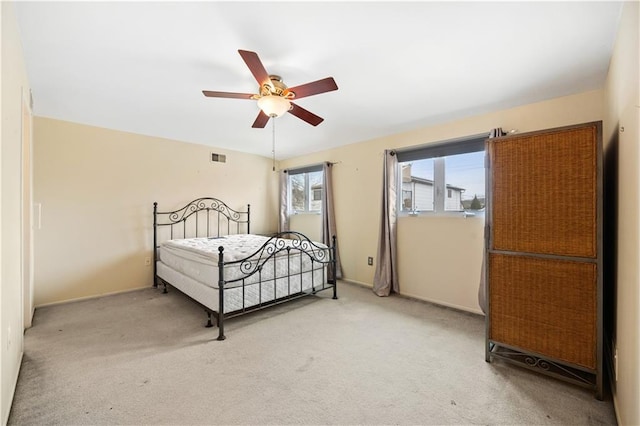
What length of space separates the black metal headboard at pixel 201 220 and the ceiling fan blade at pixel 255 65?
3.23 m

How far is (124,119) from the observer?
3471 mm

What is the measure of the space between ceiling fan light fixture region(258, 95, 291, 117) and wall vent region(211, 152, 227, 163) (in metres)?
2.98

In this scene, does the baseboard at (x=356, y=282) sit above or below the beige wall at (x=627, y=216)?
below

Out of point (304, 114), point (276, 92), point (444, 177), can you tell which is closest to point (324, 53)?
point (276, 92)

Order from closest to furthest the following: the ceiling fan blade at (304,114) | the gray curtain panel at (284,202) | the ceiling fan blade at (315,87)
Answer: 1. the ceiling fan blade at (315,87)
2. the ceiling fan blade at (304,114)
3. the gray curtain panel at (284,202)

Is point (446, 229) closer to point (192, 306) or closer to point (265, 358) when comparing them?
point (265, 358)

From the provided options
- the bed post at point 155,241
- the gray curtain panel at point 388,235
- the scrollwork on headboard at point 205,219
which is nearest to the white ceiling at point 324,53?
the gray curtain panel at point 388,235

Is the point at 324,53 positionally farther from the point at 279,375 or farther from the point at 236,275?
the point at 279,375

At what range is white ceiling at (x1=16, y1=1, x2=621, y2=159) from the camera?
161 centimetres

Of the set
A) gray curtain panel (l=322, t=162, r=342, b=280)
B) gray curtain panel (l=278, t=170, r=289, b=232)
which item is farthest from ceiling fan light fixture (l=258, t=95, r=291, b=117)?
gray curtain panel (l=278, t=170, r=289, b=232)

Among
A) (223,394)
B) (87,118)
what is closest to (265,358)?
(223,394)

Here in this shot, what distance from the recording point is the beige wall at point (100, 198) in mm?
3436

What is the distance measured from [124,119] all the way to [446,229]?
4385 mm

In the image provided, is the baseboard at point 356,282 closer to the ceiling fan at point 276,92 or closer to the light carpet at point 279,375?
the light carpet at point 279,375
